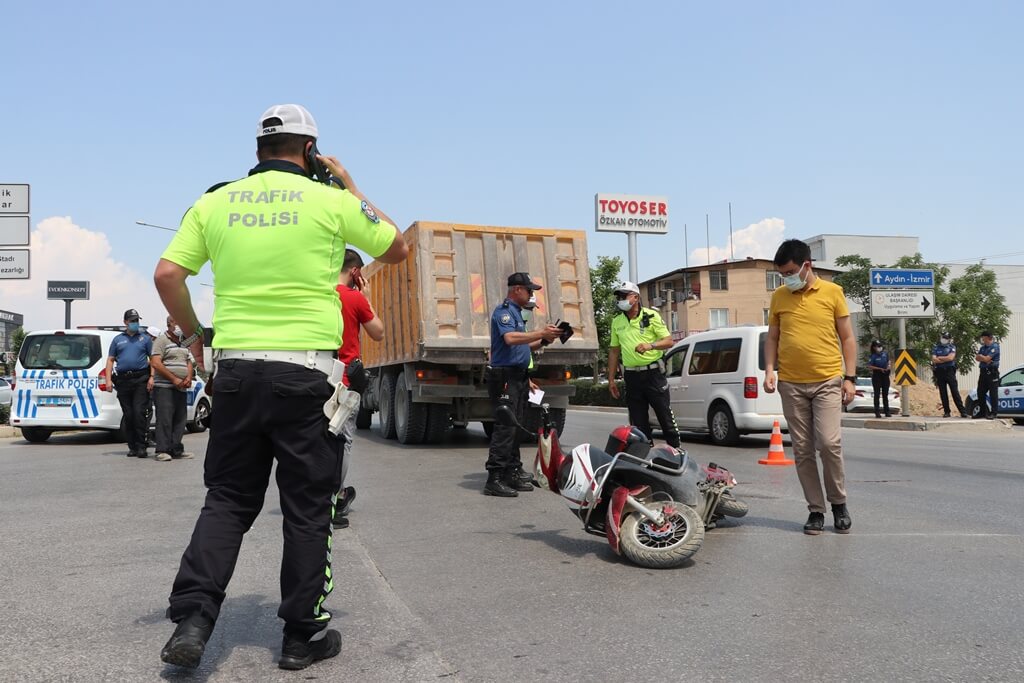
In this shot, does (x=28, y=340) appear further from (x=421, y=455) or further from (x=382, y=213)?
(x=382, y=213)

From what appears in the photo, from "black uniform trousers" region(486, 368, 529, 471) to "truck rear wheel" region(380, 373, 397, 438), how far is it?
19.6 feet

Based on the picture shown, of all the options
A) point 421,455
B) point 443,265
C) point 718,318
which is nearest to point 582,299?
point 443,265

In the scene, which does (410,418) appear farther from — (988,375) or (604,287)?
(604,287)

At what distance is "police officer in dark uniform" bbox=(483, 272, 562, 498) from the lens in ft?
23.7

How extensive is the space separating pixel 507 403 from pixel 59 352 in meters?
9.38

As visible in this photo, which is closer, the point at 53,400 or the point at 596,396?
the point at 53,400

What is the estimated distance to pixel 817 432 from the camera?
18.6 feet

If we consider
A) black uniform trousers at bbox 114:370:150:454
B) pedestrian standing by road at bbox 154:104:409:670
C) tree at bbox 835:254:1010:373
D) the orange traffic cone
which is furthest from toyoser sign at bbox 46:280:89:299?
pedestrian standing by road at bbox 154:104:409:670

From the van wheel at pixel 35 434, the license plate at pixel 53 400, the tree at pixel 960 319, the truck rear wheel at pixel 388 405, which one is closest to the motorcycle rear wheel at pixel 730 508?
the truck rear wheel at pixel 388 405

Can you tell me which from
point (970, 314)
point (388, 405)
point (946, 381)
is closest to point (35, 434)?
point (388, 405)

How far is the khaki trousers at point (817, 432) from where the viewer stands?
18.5 ft

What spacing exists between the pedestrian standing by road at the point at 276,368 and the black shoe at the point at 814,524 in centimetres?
349

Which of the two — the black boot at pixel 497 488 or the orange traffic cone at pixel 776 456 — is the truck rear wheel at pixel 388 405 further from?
the black boot at pixel 497 488

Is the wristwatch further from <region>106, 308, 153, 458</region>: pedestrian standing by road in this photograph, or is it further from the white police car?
the white police car
